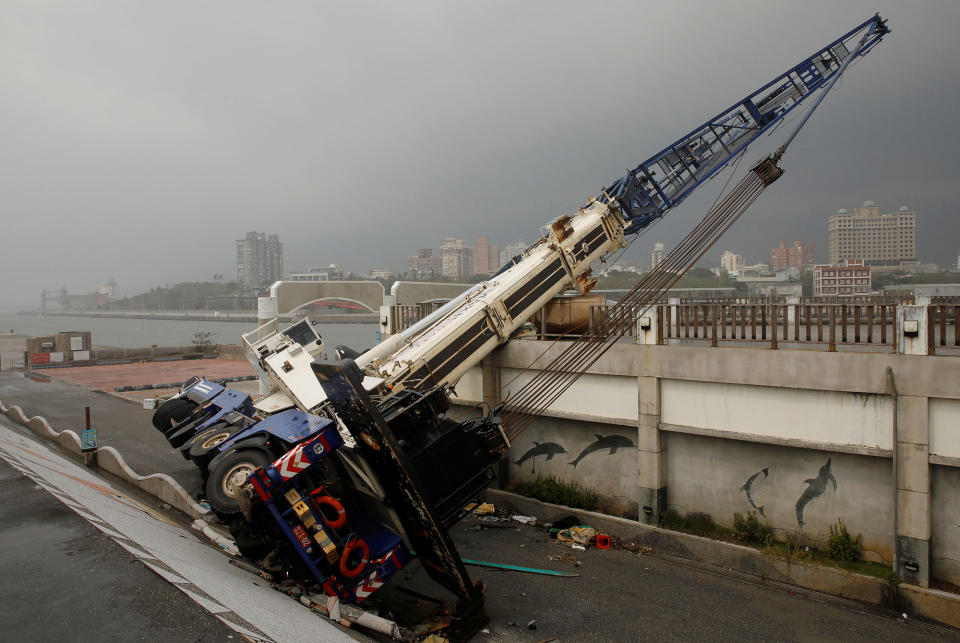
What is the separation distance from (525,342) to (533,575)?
5.42 metres

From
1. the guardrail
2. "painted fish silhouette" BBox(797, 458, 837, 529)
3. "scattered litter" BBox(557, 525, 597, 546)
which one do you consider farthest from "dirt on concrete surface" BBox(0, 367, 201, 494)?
"painted fish silhouette" BBox(797, 458, 837, 529)

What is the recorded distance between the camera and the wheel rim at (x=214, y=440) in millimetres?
11342

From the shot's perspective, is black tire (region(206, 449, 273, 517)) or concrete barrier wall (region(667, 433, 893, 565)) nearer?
black tire (region(206, 449, 273, 517))

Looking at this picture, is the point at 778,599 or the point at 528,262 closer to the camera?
the point at 778,599

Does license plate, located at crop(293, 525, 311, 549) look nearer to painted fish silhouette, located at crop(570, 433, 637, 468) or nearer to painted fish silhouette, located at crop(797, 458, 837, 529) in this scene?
painted fish silhouette, located at crop(570, 433, 637, 468)

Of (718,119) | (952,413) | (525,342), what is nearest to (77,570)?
(525,342)

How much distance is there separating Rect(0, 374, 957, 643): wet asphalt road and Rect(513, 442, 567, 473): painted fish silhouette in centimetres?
189

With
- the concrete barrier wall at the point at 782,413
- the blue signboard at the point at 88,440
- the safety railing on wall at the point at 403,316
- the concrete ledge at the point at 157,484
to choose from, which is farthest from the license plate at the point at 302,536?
the safety railing on wall at the point at 403,316

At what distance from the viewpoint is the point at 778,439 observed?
9586mm

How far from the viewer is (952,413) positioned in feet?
26.3

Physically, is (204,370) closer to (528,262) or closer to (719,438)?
(528,262)

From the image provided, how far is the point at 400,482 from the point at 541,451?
267 inches

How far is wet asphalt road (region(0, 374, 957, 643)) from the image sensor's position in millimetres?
7672

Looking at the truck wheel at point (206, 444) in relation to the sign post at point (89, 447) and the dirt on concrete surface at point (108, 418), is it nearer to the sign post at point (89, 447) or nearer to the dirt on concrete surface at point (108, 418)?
the dirt on concrete surface at point (108, 418)
